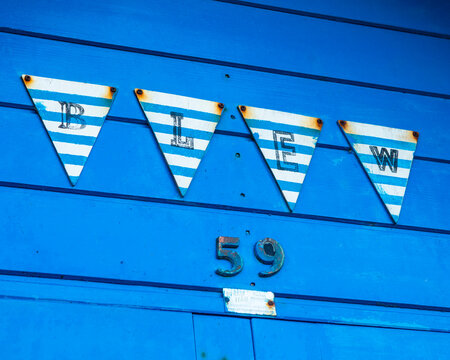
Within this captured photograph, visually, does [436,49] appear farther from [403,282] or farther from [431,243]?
[403,282]

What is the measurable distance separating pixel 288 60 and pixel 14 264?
1001 millimetres

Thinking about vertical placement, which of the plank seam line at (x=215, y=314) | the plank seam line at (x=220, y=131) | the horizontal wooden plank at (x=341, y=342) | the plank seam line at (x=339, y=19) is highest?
the plank seam line at (x=339, y=19)

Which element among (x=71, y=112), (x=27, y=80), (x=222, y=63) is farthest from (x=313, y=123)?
(x=27, y=80)

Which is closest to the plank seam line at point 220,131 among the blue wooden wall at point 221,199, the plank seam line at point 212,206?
the blue wooden wall at point 221,199

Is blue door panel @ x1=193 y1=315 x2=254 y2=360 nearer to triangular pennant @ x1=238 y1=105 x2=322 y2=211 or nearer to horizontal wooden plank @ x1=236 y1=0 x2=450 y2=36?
triangular pennant @ x1=238 y1=105 x2=322 y2=211

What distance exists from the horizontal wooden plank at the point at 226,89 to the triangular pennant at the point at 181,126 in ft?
0.09

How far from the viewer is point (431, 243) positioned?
175 centimetres

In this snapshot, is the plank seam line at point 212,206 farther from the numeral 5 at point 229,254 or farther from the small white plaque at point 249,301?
the small white plaque at point 249,301

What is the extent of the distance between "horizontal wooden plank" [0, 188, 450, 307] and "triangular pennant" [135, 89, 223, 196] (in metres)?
0.12

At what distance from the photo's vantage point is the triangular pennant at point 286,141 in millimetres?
1721

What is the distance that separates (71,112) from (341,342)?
0.93 metres

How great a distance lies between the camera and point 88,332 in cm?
140

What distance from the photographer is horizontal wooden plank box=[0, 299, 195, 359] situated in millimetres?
1360

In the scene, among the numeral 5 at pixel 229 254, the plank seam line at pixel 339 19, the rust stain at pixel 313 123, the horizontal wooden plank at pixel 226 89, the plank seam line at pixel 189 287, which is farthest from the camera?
the plank seam line at pixel 339 19
